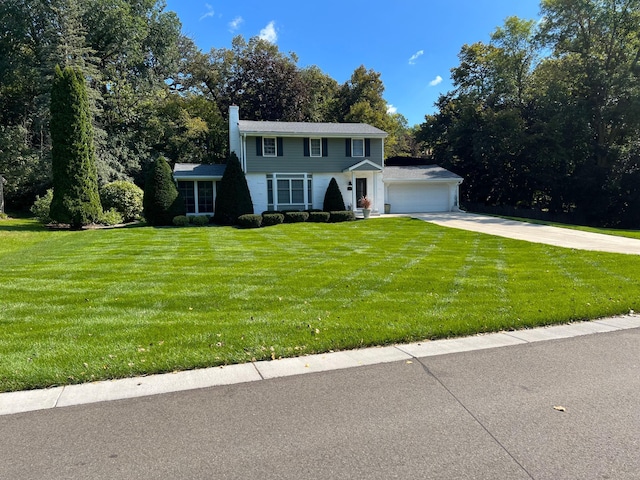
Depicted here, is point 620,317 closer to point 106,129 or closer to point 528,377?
point 528,377

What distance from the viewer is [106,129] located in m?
30.8

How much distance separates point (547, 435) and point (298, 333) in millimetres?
2860

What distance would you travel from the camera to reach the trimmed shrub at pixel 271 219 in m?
21.3

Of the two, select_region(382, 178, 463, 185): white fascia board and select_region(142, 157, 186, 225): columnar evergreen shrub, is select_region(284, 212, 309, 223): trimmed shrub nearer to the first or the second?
select_region(142, 157, 186, 225): columnar evergreen shrub

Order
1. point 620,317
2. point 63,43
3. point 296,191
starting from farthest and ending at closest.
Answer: point 63,43 → point 296,191 → point 620,317

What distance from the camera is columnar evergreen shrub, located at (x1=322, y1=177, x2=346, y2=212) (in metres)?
Answer: 23.8

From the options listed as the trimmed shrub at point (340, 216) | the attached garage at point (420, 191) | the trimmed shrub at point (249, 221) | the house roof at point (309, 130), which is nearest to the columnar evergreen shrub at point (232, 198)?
the trimmed shrub at point (249, 221)

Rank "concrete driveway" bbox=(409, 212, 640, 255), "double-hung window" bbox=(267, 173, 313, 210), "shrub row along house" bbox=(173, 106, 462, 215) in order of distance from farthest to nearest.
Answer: "double-hung window" bbox=(267, 173, 313, 210) → "shrub row along house" bbox=(173, 106, 462, 215) → "concrete driveway" bbox=(409, 212, 640, 255)

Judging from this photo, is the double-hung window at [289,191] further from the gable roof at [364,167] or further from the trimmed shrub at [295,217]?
the trimmed shrub at [295,217]

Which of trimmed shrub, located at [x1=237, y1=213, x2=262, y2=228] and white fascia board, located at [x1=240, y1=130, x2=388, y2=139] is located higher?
white fascia board, located at [x1=240, y1=130, x2=388, y2=139]

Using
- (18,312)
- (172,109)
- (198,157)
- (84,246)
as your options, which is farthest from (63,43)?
(18,312)

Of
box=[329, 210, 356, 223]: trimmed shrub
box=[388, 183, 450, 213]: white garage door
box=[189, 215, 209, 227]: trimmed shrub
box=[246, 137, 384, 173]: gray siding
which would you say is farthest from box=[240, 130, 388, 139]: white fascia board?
box=[189, 215, 209, 227]: trimmed shrub

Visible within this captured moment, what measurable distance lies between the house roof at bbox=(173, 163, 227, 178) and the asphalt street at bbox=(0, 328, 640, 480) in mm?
22187

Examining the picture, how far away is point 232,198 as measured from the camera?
21.8 metres
